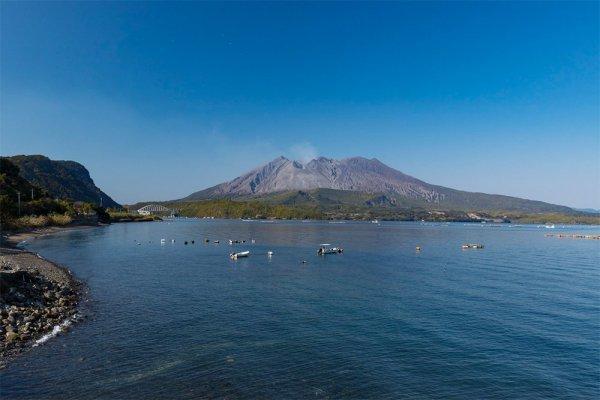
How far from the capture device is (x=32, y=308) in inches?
1180

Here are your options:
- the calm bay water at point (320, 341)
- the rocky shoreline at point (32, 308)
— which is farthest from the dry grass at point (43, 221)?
the rocky shoreline at point (32, 308)

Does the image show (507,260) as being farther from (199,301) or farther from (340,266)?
(199,301)

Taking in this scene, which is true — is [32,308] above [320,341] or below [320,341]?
above

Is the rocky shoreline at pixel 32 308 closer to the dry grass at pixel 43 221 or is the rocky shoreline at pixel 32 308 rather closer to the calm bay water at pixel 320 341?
the calm bay water at pixel 320 341

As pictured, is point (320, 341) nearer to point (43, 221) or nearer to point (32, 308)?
point (32, 308)

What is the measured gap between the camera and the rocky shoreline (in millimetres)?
24219

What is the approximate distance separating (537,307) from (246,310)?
27.4 metres

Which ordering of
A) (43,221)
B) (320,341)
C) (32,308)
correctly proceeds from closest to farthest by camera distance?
(320,341), (32,308), (43,221)

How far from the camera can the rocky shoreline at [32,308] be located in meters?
24.2

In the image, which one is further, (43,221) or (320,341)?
(43,221)

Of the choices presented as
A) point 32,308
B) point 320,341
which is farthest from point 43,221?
point 320,341

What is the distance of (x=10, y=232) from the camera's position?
10125cm

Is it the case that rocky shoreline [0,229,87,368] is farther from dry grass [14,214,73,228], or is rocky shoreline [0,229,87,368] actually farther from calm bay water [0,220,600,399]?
dry grass [14,214,73,228]

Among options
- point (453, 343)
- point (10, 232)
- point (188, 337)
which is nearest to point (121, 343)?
point (188, 337)
